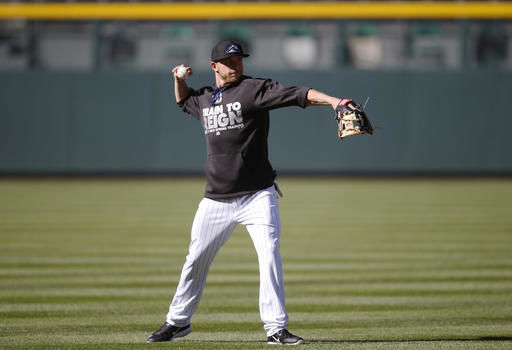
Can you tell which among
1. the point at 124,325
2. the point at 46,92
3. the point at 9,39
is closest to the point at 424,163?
the point at 46,92

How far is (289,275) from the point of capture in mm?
8992

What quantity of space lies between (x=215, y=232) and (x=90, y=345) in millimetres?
1135

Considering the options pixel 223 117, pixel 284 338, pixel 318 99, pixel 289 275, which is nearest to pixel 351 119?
pixel 318 99

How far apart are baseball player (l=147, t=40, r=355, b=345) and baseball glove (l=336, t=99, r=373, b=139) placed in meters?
0.47

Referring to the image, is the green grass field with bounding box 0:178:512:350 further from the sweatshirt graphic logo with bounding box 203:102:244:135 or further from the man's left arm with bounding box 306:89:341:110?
the man's left arm with bounding box 306:89:341:110

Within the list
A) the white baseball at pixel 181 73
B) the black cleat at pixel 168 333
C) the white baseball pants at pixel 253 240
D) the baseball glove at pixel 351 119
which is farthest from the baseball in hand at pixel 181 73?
the black cleat at pixel 168 333

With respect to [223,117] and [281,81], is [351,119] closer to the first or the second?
[223,117]

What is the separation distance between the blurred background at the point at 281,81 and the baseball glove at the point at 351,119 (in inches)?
807

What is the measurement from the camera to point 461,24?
25953 millimetres

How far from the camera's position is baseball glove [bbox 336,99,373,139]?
528 cm

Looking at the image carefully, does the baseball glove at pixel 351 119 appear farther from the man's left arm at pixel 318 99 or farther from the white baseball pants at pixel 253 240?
the white baseball pants at pixel 253 240

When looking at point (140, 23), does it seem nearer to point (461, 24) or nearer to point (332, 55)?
point (332, 55)

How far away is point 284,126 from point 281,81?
1436 mm

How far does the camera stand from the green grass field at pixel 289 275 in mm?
6012
